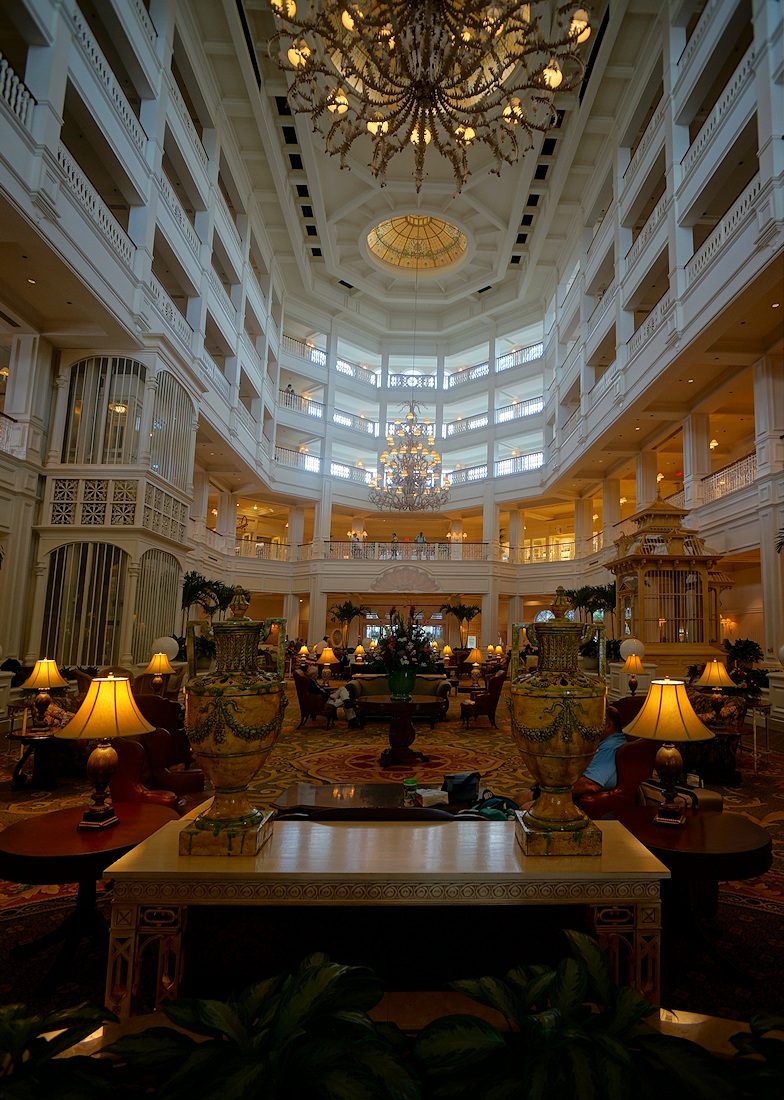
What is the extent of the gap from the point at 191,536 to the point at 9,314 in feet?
25.1

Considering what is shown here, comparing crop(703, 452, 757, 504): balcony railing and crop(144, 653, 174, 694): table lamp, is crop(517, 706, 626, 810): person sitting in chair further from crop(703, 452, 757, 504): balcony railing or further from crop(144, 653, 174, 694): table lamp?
crop(703, 452, 757, 504): balcony railing

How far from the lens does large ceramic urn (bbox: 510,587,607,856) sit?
1931mm

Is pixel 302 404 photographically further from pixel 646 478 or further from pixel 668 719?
pixel 668 719

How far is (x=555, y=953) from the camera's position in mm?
1932

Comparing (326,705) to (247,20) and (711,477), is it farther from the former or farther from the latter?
(247,20)

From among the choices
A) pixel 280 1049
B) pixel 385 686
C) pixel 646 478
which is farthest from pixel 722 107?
pixel 280 1049

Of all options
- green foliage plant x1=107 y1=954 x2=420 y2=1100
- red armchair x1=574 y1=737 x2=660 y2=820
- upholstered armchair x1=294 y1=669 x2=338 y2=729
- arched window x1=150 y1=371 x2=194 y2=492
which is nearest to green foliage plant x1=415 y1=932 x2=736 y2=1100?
green foliage plant x1=107 y1=954 x2=420 y2=1100

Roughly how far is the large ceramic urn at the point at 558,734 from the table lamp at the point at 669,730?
1089 mm

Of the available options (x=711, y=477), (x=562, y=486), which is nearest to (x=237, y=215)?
(x=562, y=486)

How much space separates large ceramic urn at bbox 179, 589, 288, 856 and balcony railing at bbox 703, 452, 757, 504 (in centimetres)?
1141

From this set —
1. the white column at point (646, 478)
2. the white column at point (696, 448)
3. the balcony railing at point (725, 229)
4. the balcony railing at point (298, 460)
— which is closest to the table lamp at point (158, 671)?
the balcony railing at point (725, 229)

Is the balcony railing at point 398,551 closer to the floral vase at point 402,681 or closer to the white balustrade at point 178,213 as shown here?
the white balustrade at point 178,213

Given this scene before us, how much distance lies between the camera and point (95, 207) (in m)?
8.18

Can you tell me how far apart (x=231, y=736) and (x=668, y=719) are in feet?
6.90
